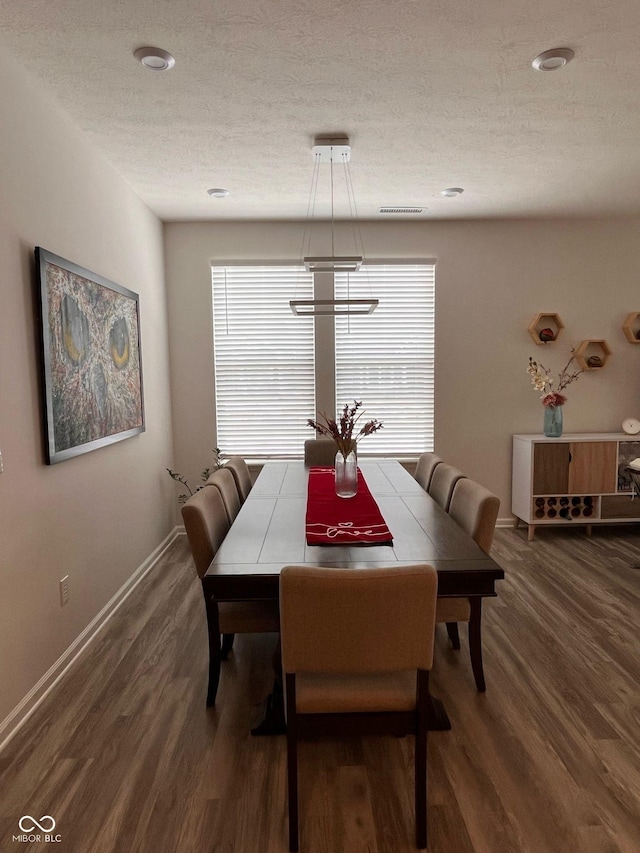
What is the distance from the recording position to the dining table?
1895 millimetres

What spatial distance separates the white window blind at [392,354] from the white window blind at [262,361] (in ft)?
1.17

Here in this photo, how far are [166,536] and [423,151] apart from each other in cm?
364

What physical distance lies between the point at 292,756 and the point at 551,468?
3659 mm

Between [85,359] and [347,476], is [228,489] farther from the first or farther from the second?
[85,359]

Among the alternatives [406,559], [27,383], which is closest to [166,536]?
[27,383]

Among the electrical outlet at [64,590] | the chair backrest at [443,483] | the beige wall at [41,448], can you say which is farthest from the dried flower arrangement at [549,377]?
the electrical outlet at [64,590]

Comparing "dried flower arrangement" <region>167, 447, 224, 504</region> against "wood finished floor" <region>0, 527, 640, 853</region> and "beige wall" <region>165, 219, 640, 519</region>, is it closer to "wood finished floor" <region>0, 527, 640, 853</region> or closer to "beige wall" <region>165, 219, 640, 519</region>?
"beige wall" <region>165, 219, 640, 519</region>

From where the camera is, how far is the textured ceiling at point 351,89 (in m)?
2.00

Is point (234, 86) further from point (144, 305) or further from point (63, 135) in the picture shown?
point (144, 305)

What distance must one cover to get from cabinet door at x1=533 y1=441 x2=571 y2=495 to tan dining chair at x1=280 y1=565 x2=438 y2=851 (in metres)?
3.23

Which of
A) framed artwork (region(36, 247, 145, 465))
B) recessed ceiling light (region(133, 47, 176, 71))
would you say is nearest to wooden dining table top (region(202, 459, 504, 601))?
framed artwork (region(36, 247, 145, 465))

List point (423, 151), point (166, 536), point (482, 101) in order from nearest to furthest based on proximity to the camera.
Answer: point (482, 101) → point (423, 151) → point (166, 536)

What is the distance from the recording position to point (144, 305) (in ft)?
13.6

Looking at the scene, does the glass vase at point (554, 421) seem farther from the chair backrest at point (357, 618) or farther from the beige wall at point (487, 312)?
the chair backrest at point (357, 618)
